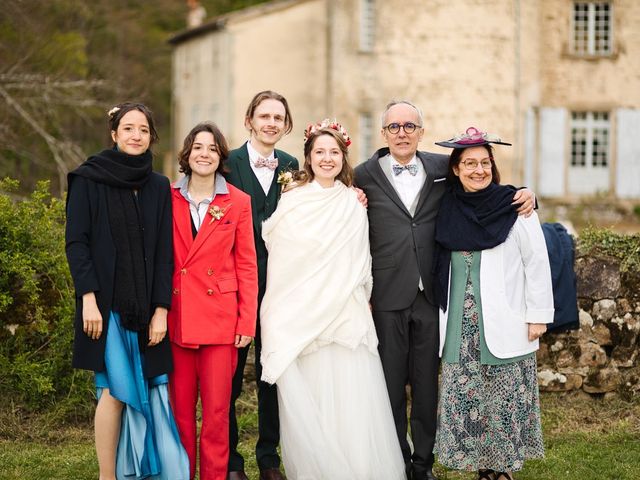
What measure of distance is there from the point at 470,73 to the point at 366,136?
3079 mm

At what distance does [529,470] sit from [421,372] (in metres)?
1.04

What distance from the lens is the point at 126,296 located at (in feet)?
16.9

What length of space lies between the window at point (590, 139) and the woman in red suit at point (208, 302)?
2030 cm

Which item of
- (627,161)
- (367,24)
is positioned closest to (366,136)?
(367,24)

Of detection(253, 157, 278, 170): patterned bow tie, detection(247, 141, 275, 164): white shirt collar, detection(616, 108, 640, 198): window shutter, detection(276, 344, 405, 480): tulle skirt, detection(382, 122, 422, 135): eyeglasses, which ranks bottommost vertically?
detection(276, 344, 405, 480): tulle skirt

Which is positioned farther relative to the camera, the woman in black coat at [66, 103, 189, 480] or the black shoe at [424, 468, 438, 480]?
the black shoe at [424, 468, 438, 480]

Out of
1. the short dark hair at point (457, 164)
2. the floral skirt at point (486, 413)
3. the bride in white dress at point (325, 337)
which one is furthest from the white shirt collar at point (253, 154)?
the floral skirt at point (486, 413)

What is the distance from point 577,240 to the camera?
25.9ft

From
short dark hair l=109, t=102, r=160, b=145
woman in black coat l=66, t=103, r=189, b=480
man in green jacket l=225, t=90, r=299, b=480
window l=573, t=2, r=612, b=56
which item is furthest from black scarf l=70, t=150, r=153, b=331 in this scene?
window l=573, t=2, r=612, b=56

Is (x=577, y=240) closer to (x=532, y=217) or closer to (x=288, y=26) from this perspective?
(x=532, y=217)

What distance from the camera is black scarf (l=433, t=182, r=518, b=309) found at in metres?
Result: 5.64

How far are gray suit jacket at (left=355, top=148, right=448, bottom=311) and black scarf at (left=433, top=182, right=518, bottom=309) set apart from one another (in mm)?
82

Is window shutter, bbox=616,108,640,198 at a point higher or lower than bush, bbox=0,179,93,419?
higher

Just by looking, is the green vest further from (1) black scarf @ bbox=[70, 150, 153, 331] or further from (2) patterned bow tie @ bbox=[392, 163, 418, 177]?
(1) black scarf @ bbox=[70, 150, 153, 331]
